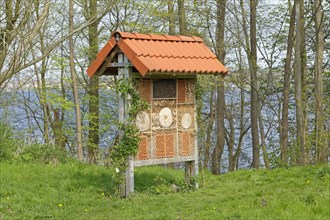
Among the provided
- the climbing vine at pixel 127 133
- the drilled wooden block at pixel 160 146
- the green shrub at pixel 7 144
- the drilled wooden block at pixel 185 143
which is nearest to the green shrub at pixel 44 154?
the green shrub at pixel 7 144

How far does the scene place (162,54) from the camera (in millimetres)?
9859

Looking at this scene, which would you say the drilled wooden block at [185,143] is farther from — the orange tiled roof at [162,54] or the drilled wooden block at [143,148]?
the orange tiled roof at [162,54]

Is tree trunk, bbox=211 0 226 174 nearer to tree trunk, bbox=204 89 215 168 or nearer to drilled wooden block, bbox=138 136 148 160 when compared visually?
tree trunk, bbox=204 89 215 168

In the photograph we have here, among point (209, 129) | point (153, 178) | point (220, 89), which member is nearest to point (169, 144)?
point (153, 178)

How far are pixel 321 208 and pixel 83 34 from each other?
16.9 m

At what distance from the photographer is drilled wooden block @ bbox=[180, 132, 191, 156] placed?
34.4ft

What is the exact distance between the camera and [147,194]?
9852 mm

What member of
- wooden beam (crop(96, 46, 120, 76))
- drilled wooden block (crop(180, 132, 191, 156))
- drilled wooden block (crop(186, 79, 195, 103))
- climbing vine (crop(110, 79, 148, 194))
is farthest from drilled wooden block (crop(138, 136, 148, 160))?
wooden beam (crop(96, 46, 120, 76))

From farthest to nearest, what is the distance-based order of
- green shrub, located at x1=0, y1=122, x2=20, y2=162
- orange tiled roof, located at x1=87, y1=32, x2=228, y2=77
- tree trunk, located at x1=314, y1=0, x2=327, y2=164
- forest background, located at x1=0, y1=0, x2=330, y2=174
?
forest background, located at x1=0, y1=0, x2=330, y2=174 → tree trunk, located at x1=314, y1=0, x2=327, y2=164 → green shrub, located at x1=0, y1=122, x2=20, y2=162 → orange tiled roof, located at x1=87, y1=32, x2=228, y2=77

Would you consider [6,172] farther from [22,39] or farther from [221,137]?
[221,137]

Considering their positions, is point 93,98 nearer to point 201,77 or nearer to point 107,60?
point 201,77

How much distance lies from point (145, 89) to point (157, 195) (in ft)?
6.46

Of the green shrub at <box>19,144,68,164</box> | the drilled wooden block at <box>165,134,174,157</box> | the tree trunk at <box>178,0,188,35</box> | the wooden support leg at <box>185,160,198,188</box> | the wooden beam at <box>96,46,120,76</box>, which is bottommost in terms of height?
the wooden support leg at <box>185,160,198,188</box>

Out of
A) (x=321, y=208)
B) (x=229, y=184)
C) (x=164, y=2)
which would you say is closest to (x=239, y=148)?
(x=164, y=2)
